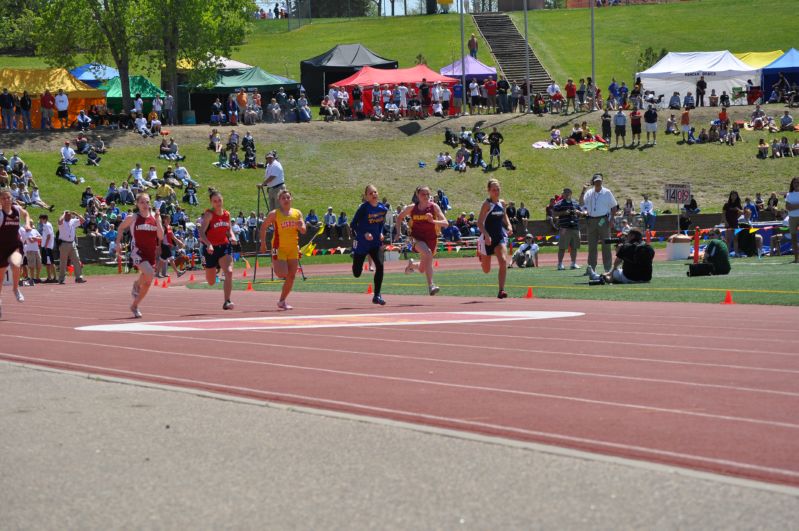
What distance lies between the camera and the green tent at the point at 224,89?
5904cm

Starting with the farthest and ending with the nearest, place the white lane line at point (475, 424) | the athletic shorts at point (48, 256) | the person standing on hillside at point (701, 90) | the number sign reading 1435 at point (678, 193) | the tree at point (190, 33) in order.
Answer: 1. the person standing on hillside at point (701, 90)
2. the tree at point (190, 33)
3. the athletic shorts at point (48, 256)
4. the number sign reading 1435 at point (678, 193)
5. the white lane line at point (475, 424)

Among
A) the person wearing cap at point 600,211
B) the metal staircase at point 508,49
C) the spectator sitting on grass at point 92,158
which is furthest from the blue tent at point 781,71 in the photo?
the person wearing cap at point 600,211

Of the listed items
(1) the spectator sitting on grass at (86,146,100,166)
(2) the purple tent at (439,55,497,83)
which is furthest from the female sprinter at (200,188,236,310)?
(2) the purple tent at (439,55,497,83)

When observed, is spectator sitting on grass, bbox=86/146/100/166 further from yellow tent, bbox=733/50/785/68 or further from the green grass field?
yellow tent, bbox=733/50/785/68

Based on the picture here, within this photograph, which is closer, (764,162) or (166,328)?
(166,328)

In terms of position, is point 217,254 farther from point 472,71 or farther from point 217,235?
point 472,71

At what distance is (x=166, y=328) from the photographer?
48.0ft

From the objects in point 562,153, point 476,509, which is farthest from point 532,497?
point 562,153

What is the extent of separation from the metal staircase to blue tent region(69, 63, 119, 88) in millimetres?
23115

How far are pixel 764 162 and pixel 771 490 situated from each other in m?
48.6

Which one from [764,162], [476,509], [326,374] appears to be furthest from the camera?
[764,162]

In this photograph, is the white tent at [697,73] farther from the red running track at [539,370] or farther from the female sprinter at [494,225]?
the red running track at [539,370]

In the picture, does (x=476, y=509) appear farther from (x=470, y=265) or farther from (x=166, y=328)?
(x=470, y=265)

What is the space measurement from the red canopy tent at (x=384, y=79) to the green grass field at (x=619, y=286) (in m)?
30.1
